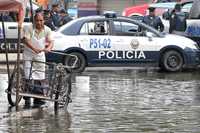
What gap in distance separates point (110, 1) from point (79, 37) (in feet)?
95.9

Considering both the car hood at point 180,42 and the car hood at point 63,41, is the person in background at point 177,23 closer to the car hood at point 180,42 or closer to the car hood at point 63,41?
the car hood at point 180,42

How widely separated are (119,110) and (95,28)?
7659 mm

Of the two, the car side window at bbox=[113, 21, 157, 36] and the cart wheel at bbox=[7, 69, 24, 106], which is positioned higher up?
the car side window at bbox=[113, 21, 157, 36]

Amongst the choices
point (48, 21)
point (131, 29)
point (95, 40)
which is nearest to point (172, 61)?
point (131, 29)

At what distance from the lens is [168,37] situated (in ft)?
66.7

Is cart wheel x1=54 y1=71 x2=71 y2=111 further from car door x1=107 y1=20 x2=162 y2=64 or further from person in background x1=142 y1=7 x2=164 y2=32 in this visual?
person in background x1=142 y1=7 x2=164 y2=32

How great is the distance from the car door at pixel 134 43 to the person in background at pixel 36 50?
7.29 metres

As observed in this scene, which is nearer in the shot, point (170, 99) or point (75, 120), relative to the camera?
point (75, 120)

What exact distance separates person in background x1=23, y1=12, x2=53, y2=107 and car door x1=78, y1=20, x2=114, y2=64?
7.01m

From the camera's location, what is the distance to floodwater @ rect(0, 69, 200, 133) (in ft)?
34.7

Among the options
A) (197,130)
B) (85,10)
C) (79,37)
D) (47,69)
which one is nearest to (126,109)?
(47,69)

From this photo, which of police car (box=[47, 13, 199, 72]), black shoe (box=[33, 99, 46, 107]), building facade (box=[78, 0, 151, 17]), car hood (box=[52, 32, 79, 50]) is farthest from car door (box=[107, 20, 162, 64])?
building facade (box=[78, 0, 151, 17])

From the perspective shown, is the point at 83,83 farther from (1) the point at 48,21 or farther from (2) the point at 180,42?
(1) the point at 48,21

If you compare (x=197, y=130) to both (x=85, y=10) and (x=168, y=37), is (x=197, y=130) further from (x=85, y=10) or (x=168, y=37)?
(x=85, y=10)
